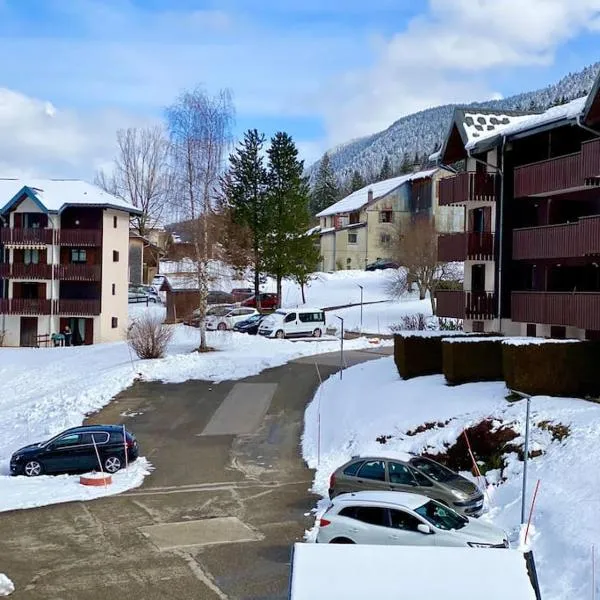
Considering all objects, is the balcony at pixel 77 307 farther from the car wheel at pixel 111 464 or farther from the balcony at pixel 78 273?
the car wheel at pixel 111 464

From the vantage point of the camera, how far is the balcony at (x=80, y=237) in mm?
50375

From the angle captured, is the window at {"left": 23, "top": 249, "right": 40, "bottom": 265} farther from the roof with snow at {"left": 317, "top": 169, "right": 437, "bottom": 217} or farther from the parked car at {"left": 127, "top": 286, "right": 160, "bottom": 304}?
the roof with snow at {"left": 317, "top": 169, "right": 437, "bottom": 217}

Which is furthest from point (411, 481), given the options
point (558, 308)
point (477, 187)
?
point (477, 187)

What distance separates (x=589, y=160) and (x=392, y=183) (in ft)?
212

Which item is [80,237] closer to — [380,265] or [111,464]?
[111,464]

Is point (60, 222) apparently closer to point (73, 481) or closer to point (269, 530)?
point (73, 481)

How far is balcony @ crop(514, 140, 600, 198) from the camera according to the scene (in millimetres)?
23848

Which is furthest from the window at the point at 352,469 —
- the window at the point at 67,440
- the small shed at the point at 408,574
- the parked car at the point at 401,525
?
the small shed at the point at 408,574

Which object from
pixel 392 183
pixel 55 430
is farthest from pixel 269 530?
pixel 392 183

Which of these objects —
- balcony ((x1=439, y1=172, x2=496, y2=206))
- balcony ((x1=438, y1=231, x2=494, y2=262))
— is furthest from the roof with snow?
balcony ((x1=438, y1=231, x2=494, y2=262))

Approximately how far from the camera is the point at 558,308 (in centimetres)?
2564

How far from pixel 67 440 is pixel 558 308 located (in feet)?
54.1

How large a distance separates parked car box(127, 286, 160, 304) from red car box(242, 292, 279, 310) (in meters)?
10.3

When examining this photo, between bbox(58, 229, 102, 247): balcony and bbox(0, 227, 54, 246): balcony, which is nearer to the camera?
bbox(0, 227, 54, 246): balcony
